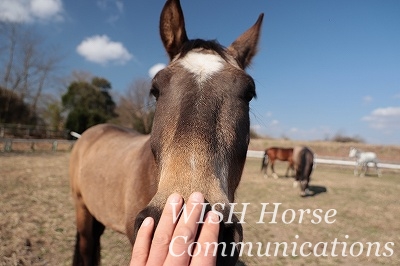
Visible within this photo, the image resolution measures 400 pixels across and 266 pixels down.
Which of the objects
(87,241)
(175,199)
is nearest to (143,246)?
(175,199)

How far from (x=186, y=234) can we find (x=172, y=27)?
2.06 metres

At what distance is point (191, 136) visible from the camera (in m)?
1.47

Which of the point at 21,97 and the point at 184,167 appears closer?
the point at 184,167

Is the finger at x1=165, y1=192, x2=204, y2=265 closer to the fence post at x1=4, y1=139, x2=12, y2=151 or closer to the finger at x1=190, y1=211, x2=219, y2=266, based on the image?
the finger at x1=190, y1=211, x2=219, y2=266

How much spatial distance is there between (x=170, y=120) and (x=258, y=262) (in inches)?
158

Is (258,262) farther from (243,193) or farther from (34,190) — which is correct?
(34,190)

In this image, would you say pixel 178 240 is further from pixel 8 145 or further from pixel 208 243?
pixel 8 145

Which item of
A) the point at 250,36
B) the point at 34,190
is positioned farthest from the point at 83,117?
the point at 250,36

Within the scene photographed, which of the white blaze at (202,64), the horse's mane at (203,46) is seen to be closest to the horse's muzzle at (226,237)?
the white blaze at (202,64)

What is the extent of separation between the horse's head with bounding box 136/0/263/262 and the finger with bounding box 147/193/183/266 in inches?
5.4

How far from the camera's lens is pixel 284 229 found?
22.0 feet

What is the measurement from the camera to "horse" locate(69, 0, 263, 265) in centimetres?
131

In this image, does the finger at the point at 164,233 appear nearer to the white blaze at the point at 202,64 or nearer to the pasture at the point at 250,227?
the white blaze at the point at 202,64

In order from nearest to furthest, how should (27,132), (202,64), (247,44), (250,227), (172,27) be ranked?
(202,64) → (172,27) → (247,44) → (250,227) → (27,132)
